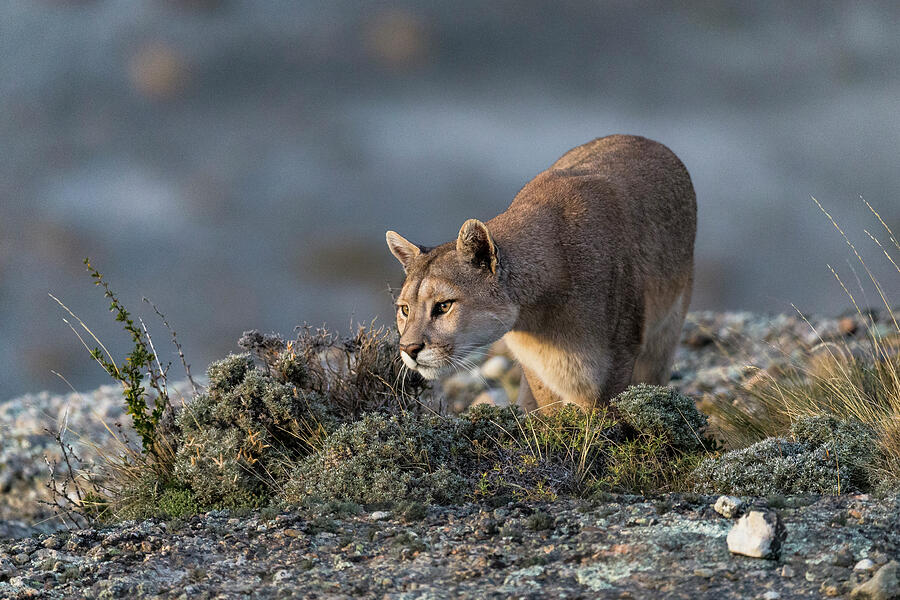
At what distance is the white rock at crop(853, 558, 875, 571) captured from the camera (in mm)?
4156

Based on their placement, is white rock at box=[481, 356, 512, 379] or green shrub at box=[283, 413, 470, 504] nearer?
green shrub at box=[283, 413, 470, 504]

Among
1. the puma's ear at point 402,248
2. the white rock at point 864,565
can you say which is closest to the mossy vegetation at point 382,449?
the puma's ear at point 402,248

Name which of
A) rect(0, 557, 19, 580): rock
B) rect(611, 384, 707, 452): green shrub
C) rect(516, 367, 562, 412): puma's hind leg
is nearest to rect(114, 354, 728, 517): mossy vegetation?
rect(611, 384, 707, 452): green shrub

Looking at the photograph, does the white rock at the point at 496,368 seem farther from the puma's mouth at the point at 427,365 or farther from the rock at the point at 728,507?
the rock at the point at 728,507

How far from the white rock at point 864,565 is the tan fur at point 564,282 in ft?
11.0

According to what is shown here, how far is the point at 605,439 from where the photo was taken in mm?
6715

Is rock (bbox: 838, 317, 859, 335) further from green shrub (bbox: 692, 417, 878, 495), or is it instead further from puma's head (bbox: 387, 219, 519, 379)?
puma's head (bbox: 387, 219, 519, 379)

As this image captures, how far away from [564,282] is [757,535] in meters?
3.27

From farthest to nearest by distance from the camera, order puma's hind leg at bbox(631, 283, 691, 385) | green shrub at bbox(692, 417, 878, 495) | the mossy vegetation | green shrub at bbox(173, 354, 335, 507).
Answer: puma's hind leg at bbox(631, 283, 691, 385) → green shrub at bbox(173, 354, 335, 507) → the mossy vegetation → green shrub at bbox(692, 417, 878, 495)

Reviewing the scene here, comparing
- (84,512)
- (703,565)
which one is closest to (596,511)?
(703,565)

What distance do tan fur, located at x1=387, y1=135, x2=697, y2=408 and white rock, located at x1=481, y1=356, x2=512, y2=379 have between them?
5991mm

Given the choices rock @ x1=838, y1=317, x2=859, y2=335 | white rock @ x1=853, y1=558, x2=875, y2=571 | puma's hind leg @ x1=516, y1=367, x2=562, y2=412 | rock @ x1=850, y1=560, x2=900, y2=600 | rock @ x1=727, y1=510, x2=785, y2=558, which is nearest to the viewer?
rock @ x1=850, y1=560, x2=900, y2=600

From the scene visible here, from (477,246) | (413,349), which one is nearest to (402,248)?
(477,246)

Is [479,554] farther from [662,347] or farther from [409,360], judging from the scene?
[662,347]
